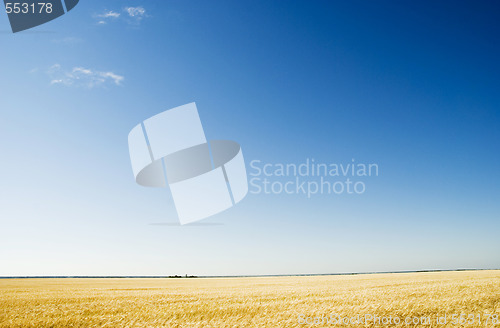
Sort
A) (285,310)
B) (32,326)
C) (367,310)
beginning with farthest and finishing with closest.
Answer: (285,310)
(367,310)
(32,326)

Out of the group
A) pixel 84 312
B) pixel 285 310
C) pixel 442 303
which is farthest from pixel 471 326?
pixel 84 312

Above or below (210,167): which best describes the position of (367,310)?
below

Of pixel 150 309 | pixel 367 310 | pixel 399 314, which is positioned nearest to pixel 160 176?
pixel 150 309

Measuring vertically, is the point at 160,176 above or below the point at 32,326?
above

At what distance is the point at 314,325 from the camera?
43.3 feet

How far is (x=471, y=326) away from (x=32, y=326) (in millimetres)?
19335

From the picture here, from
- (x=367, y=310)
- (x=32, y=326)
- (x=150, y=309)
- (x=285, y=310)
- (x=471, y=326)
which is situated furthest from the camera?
(x=150, y=309)

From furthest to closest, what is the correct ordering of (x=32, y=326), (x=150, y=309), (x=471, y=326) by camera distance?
1. (x=150, y=309)
2. (x=32, y=326)
3. (x=471, y=326)

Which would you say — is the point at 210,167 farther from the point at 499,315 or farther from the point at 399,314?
the point at 499,315

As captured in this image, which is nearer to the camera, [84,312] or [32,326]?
[32,326]

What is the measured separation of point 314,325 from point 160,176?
38.0 ft

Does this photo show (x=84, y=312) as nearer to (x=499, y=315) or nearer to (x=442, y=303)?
(x=442, y=303)

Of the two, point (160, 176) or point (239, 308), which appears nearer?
point (239, 308)

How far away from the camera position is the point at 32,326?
1383 cm
